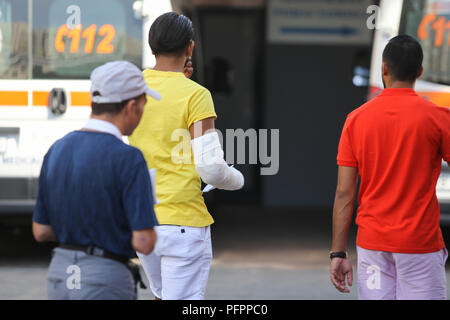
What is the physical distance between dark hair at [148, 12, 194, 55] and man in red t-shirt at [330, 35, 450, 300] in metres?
0.79

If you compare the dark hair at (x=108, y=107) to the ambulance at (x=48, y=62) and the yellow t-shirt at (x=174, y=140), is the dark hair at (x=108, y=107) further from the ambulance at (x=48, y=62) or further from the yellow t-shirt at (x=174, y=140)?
the ambulance at (x=48, y=62)

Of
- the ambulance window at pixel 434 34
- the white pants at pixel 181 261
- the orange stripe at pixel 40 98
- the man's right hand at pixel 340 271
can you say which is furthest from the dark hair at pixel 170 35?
the ambulance window at pixel 434 34

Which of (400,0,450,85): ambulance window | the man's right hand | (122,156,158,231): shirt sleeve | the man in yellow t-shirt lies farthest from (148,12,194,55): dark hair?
(400,0,450,85): ambulance window

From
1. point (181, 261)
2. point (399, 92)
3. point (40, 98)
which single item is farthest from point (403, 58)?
point (40, 98)

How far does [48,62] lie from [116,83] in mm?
4395

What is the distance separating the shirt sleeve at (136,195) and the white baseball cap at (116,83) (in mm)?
242

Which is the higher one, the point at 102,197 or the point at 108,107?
the point at 108,107

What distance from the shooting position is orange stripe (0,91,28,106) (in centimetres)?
676

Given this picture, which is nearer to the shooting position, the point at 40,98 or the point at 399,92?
the point at 399,92

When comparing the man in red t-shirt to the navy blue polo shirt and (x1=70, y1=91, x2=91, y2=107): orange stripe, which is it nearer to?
the navy blue polo shirt

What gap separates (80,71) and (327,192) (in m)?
5.61

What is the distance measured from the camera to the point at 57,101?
22.2 ft

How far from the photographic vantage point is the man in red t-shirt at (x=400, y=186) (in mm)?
3250

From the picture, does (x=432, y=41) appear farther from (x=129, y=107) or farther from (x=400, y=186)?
(x=129, y=107)
